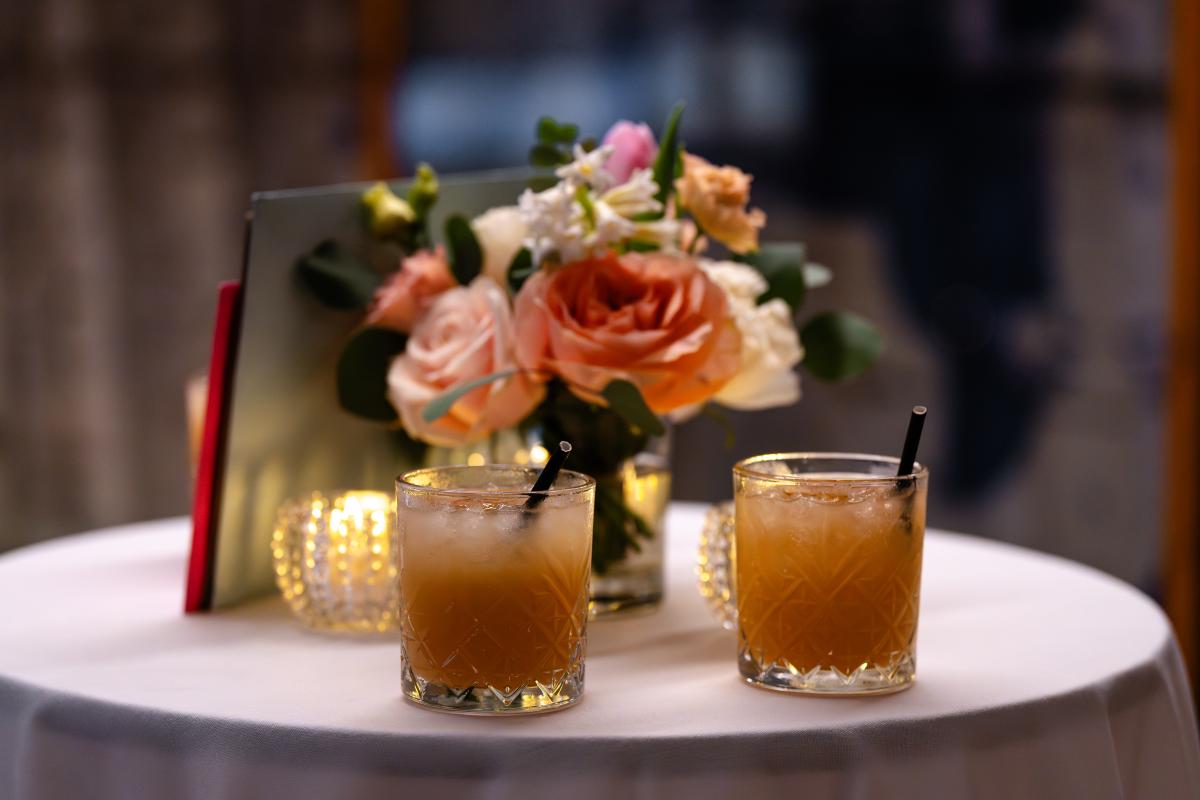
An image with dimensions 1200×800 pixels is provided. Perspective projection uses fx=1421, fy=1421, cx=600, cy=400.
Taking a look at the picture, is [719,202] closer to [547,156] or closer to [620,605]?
[547,156]

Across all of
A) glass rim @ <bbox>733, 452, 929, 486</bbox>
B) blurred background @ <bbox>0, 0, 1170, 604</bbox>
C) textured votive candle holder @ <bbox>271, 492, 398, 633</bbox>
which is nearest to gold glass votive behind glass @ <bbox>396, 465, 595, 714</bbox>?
glass rim @ <bbox>733, 452, 929, 486</bbox>

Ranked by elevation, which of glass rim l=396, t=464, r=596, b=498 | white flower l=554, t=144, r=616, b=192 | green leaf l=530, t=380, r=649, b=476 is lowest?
green leaf l=530, t=380, r=649, b=476

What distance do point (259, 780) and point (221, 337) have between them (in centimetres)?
49

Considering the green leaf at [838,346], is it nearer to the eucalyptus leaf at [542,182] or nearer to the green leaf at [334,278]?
the eucalyptus leaf at [542,182]

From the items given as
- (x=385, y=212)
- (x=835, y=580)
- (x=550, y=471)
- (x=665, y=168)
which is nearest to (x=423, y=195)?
(x=385, y=212)

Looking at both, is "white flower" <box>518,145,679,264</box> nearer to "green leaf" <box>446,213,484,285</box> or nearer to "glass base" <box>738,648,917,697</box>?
"green leaf" <box>446,213,484,285</box>

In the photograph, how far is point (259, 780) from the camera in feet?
2.91

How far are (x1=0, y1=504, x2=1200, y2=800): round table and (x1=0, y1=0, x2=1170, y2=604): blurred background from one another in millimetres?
1689

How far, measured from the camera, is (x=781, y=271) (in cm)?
132

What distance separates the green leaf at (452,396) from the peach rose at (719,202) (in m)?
0.21

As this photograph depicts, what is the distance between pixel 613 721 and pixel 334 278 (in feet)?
1.84

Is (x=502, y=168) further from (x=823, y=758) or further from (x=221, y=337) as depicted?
(x=823, y=758)

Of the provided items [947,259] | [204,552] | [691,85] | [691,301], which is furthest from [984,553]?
[691,85]

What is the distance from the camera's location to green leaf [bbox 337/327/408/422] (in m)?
1.28
